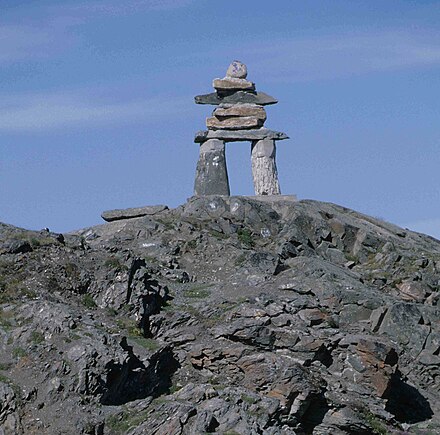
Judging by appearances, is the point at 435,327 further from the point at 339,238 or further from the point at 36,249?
the point at 36,249

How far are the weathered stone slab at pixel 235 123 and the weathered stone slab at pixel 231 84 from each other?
3.29 feet

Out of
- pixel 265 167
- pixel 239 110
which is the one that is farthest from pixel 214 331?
pixel 239 110

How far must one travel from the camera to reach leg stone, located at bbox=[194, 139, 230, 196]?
5097 centimetres

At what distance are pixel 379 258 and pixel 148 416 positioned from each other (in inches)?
581

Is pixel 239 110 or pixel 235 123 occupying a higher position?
pixel 239 110

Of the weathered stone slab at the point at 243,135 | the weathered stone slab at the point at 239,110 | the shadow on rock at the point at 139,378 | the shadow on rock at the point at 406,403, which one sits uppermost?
the weathered stone slab at the point at 239,110

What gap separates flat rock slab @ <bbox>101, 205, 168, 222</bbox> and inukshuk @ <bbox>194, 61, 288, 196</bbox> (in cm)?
259

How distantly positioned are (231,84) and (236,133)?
5.51 feet

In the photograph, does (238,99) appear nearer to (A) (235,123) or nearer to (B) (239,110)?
(B) (239,110)

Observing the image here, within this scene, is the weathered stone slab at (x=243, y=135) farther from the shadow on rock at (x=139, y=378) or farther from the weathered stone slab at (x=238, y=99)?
the shadow on rock at (x=139, y=378)

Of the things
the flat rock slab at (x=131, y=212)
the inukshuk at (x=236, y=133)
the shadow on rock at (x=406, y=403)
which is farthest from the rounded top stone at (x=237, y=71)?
the shadow on rock at (x=406, y=403)

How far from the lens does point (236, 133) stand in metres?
51.3

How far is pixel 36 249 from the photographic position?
41031 millimetres

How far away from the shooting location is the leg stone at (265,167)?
51.3 meters
